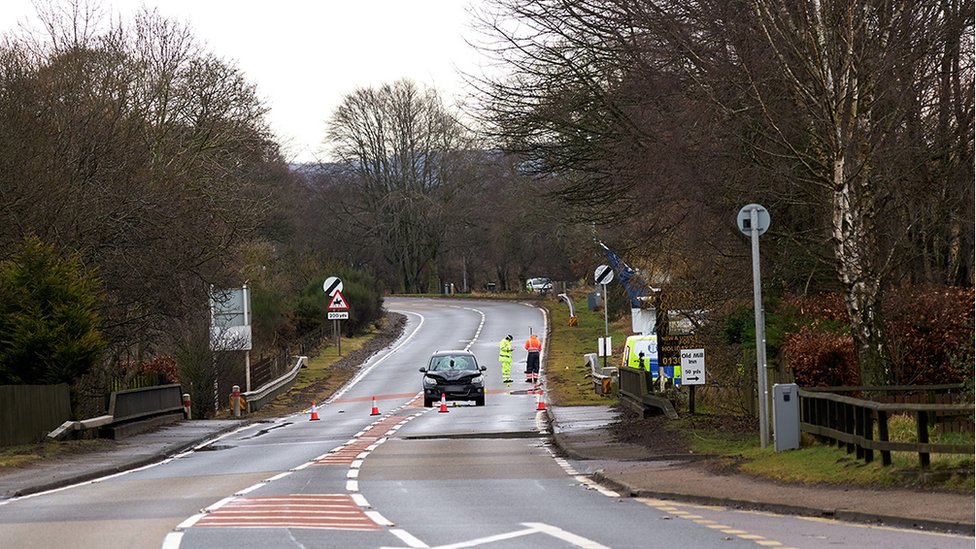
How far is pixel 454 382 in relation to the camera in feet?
136

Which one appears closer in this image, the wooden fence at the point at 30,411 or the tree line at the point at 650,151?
the tree line at the point at 650,151

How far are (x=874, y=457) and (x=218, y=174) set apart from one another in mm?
35335

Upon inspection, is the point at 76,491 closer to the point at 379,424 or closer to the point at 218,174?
the point at 379,424

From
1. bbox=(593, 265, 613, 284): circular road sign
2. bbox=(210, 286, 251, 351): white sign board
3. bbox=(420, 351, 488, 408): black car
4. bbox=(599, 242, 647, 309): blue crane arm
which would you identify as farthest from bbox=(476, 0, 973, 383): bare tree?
bbox=(210, 286, 251, 351): white sign board

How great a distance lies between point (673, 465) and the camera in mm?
20375

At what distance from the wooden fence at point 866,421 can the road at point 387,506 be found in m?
2.01

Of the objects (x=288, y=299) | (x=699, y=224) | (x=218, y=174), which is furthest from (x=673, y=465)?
(x=288, y=299)

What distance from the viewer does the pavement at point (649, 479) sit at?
13.0 m

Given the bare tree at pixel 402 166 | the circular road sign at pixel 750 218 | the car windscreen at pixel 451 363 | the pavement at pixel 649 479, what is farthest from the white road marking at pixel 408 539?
the bare tree at pixel 402 166

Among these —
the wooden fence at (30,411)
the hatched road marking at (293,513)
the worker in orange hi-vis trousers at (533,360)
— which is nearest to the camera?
the hatched road marking at (293,513)

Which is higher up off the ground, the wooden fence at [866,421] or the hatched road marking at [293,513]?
the wooden fence at [866,421]

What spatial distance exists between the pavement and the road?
37 cm

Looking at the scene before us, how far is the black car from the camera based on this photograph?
1629 inches

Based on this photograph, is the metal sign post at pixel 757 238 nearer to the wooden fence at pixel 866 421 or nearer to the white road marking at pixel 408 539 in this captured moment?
the wooden fence at pixel 866 421
